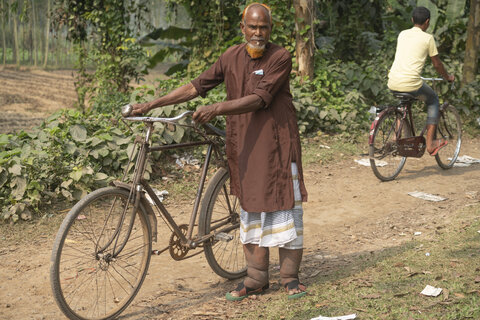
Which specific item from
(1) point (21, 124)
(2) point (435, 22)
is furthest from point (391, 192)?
(1) point (21, 124)

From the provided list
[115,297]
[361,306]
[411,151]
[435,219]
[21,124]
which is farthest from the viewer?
[21,124]

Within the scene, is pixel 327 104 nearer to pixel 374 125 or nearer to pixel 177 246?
pixel 374 125

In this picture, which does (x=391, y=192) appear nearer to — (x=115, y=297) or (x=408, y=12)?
(x=115, y=297)

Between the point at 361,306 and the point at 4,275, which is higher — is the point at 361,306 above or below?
above

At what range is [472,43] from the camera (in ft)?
30.1

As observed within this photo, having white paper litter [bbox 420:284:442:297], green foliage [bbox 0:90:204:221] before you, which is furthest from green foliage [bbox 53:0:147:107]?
white paper litter [bbox 420:284:442:297]

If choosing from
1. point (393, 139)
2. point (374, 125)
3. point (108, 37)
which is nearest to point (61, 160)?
point (374, 125)

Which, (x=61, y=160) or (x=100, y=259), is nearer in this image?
(x=100, y=259)

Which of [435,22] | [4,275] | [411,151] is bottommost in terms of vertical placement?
[4,275]

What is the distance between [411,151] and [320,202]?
1479mm

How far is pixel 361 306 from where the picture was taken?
10.9 ft

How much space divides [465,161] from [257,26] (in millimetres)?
5378

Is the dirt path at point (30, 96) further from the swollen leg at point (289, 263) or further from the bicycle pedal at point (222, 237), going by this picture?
the swollen leg at point (289, 263)

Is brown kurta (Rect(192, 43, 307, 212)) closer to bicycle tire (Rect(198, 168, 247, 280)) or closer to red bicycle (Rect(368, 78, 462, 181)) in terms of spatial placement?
bicycle tire (Rect(198, 168, 247, 280))
